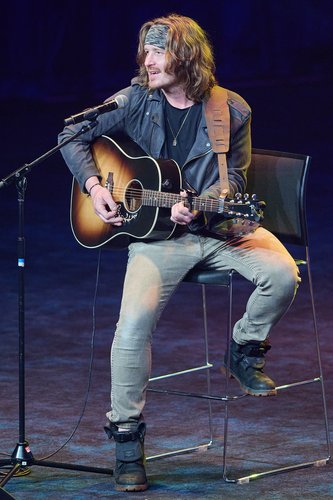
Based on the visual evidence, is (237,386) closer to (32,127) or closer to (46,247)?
(46,247)

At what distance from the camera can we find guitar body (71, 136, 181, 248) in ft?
15.3

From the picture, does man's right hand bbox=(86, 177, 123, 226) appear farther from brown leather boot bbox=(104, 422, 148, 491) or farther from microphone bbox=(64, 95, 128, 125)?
brown leather boot bbox=(104, 422, 148, 491)

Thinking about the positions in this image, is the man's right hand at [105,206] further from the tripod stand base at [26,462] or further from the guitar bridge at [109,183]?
the tripod stand base at [26,462]

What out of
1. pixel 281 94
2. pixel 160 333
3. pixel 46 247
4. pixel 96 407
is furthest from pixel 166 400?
pixel 281 94

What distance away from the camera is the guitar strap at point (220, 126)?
4.72m

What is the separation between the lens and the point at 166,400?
5617 mm

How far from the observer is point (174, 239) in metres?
4.73

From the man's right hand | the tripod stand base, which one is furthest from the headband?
the tripod stand base

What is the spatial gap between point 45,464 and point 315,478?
1037 millimetres

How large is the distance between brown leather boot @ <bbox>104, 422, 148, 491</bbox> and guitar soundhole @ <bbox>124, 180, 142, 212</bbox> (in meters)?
0.89

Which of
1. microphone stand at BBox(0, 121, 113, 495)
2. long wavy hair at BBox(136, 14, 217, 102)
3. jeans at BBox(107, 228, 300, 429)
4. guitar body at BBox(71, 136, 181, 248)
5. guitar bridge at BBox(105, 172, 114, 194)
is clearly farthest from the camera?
guitar bridge at BBox(105, 172, 114, 194)

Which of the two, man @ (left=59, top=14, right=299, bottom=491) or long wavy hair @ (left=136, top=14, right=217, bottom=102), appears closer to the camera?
man @ (left=59, top=14, right=299, bottom=491)

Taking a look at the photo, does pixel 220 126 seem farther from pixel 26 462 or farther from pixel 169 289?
pixel 26 462

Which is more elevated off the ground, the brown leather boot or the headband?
the headband
